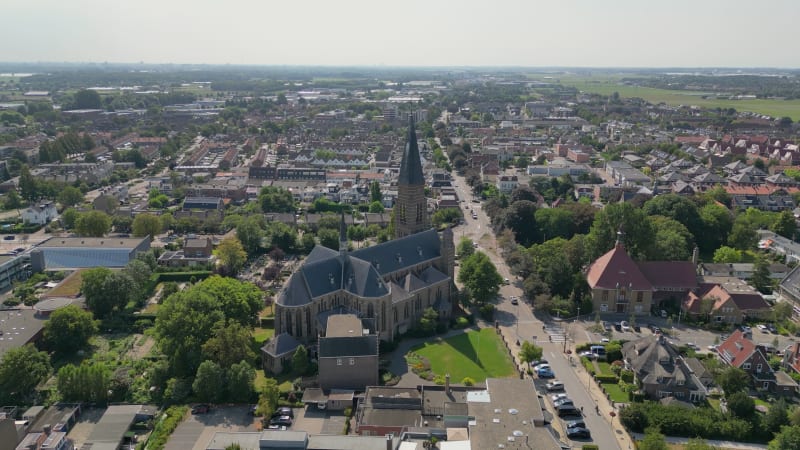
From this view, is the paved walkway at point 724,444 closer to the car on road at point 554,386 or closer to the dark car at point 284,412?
the car on road at point 554,386

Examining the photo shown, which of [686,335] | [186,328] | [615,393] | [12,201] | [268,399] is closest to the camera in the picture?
[268,399]

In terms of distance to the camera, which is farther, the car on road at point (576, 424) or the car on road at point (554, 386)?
the car on road at point (554, 386)

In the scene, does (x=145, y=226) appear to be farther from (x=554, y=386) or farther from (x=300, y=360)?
(x=554, y=386)

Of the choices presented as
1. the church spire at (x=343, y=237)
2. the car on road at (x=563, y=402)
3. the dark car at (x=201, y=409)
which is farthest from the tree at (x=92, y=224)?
the car on road at (x=563, y=402)

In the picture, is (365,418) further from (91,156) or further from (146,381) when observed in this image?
(91,156)

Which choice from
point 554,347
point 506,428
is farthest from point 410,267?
point 506,428

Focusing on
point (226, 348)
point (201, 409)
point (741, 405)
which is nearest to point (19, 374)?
point (201, 409)
